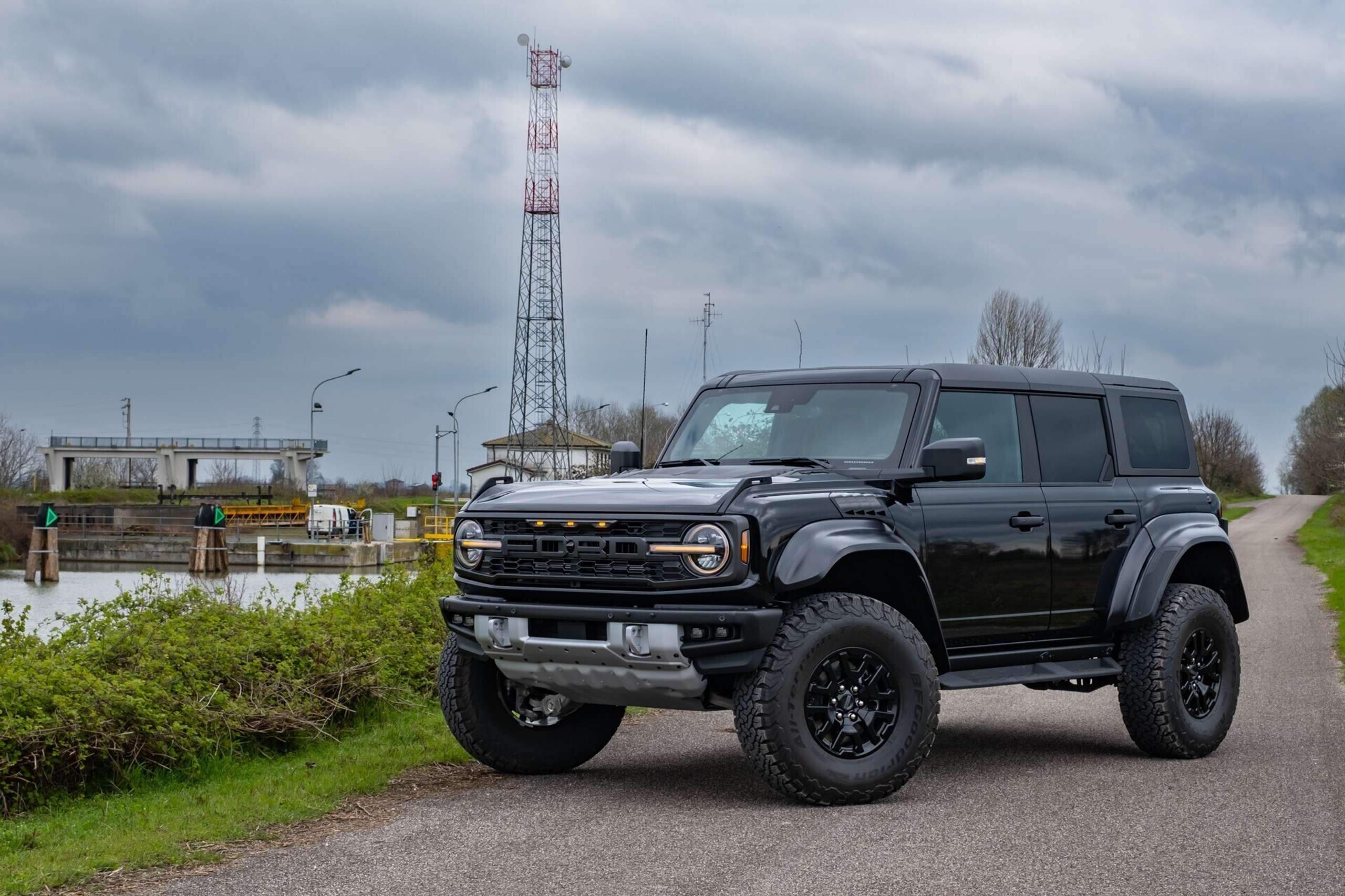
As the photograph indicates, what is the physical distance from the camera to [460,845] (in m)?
6.08

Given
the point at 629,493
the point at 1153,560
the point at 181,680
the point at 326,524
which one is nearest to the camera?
the point at 629,493

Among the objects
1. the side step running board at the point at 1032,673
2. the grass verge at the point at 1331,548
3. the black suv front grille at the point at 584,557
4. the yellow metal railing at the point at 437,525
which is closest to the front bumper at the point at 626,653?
the black suv front grille at the point at 584,557

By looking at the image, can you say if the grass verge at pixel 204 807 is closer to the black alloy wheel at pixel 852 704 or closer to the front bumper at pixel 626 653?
the front bumper at pixel 626 653

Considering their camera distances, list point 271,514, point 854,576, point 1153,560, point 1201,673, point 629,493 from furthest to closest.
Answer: point 271,514 → point 1201,673 → point 1153,560 → point 854,576 → point 629,493

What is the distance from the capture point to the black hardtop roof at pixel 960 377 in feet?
26.2

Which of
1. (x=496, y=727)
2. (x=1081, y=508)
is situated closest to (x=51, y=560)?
(x=496, y=727)

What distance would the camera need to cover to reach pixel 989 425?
8.16 metres

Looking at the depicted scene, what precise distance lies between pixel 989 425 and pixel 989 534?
753 mm

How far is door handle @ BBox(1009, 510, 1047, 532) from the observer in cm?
783

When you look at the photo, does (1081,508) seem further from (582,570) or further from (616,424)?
(616,424)

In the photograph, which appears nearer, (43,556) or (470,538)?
(470,538)

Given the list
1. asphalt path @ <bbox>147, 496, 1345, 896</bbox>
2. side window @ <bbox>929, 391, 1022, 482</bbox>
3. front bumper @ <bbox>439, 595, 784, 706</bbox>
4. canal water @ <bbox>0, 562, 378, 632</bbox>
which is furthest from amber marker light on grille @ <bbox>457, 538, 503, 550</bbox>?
canal water @ <bbox>0, 562, 378, 632</bbox>

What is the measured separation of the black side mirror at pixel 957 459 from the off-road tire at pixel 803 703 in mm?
731

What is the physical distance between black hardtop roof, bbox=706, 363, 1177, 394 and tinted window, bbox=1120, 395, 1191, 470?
0.17 m
